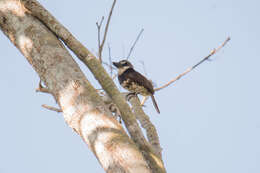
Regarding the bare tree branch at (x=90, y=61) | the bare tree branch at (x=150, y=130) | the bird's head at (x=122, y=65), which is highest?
the bird's head at (x=122, y=65)

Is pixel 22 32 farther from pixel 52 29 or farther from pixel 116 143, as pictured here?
pixel 116 143

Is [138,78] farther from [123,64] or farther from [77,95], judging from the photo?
[77,95]

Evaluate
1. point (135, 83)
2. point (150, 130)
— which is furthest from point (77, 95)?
point (135, 83)

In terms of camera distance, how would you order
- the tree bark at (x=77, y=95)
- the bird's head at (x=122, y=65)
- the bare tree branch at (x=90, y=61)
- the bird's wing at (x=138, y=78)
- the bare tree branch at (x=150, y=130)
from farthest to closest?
1. the bird's head at (x=122, y=65)
2. the bird's wing at (x=138, y=78)
3. the bare tree branch at (x=150, y=130)
4. the bare tree branch at (x=90, y=61)
5. the tree bark at (x=77, y=95)

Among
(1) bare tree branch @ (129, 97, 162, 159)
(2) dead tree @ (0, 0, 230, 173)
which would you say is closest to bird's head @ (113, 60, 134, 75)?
(1) bare tree branch @ (129, 97, 162, 159)

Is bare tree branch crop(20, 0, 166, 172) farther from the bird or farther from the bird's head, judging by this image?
the bird's head

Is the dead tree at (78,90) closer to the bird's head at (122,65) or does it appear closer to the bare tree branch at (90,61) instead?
the bare tree branch at (90,61)

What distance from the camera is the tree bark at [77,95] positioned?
67.2 inches

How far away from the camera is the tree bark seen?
171cm

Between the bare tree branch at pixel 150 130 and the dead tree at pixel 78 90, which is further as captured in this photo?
the bare tree branch at pixel 150 130

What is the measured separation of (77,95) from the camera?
1.93 meters

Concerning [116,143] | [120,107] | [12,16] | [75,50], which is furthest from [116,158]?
[12,16]

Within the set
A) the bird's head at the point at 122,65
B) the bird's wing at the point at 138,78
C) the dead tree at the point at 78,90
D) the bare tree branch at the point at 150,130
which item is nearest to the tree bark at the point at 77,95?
the dead tree at the point at 78,90

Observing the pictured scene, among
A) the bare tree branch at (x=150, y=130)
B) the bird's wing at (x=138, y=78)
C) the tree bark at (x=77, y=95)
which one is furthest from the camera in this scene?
the bird's wing at (x=138, y=78)
